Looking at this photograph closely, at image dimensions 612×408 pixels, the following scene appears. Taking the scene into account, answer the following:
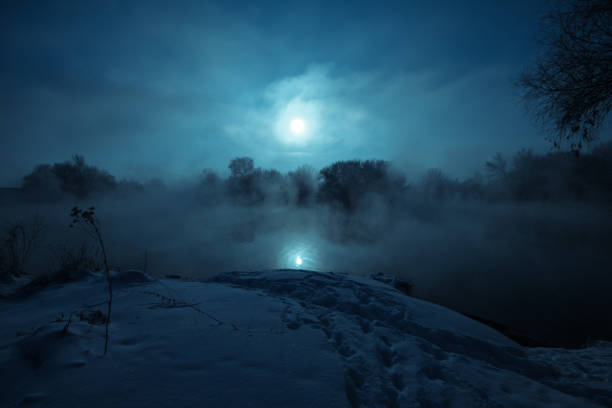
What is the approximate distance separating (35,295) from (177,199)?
50.1m

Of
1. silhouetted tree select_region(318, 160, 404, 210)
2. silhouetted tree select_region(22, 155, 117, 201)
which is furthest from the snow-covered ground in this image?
silhouetted tree select_region(22, 155, 117, 201)

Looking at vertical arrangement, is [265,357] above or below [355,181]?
below

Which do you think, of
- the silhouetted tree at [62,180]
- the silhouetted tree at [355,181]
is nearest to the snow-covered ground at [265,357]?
the silhouetted tree at [355,181]

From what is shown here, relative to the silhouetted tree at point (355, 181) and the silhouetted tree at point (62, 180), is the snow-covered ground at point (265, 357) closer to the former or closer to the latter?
the silhouetted tree at point (355, 181)

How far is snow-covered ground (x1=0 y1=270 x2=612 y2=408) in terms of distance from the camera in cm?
174

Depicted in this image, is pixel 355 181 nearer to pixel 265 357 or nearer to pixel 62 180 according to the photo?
pixel 265 357

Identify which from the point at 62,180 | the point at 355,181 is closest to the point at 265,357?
the point at 355,181

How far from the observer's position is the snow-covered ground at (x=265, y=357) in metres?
1.74

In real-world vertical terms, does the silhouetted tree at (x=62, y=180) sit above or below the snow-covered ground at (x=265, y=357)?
above

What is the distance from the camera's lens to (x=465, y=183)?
3544cm

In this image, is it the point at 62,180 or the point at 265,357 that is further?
the point at 62,180

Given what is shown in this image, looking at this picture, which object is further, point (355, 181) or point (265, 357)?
point (355, 181)

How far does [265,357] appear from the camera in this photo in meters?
2.22

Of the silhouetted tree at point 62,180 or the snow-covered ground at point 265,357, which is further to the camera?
the silhouetted tree at point 62,180
